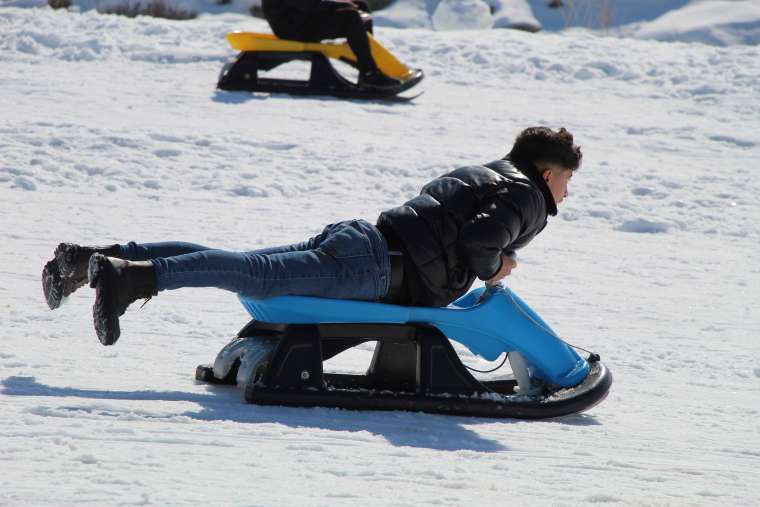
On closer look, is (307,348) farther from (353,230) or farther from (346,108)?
(346,108)

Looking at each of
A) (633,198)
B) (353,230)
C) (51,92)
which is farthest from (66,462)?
(51,92)

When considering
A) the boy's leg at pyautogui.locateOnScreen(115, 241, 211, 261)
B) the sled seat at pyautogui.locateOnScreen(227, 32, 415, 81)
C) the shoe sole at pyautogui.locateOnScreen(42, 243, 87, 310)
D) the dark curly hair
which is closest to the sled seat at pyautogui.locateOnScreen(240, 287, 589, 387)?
the boy's leg at pyautogui.locateOnScreen(115, 241, 211, 261)

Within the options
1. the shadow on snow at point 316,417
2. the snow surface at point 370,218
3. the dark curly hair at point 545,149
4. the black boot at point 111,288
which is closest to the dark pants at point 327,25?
the snow surface at point 370,218

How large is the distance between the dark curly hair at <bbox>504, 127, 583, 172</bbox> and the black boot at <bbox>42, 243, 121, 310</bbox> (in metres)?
1.34

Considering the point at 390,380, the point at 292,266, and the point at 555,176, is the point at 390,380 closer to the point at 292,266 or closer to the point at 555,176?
the point at 292,266

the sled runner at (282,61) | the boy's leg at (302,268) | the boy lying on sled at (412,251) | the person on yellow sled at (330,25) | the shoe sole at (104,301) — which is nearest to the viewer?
the shoe sole at (104,301)

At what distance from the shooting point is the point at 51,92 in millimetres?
9211

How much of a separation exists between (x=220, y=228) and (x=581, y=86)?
17.3 feet

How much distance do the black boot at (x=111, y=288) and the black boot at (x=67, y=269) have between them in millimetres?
294

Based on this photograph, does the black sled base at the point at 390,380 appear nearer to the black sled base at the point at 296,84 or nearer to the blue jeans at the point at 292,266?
the blue jeans at the point at 292,266

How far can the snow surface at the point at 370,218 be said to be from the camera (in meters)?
3.08

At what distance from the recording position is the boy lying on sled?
3.63 meters

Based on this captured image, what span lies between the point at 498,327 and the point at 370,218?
126 inches

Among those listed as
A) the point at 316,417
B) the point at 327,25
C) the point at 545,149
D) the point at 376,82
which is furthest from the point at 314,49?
the point at 316,417
